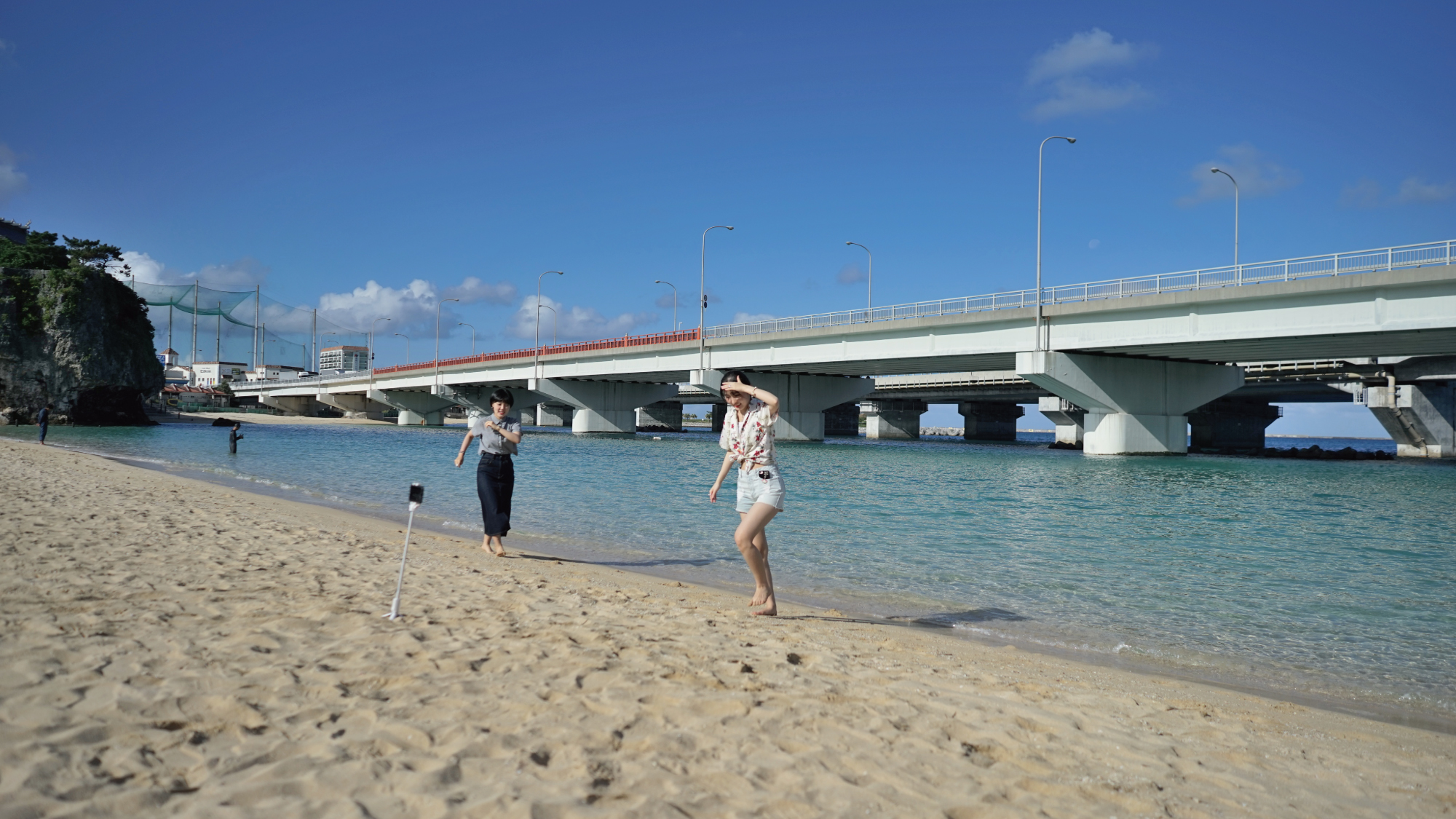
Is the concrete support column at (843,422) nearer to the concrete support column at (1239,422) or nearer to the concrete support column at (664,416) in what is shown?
the concrete support column at (664,416)

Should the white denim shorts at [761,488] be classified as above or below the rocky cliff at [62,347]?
below

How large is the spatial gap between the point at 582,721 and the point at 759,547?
321cm

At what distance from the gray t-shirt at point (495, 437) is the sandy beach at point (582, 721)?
10.0ft

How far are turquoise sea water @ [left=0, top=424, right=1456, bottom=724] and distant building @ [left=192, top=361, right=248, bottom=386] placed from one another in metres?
166

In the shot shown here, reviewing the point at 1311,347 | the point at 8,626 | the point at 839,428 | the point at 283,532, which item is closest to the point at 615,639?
the point at 8,626

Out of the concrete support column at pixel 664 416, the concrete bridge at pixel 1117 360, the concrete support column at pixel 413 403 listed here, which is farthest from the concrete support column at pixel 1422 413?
the concrete support column at pixel 413 403

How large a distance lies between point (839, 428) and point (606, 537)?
96.9m

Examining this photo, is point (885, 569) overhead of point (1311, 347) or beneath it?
beneath

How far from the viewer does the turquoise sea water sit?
23.1 ft

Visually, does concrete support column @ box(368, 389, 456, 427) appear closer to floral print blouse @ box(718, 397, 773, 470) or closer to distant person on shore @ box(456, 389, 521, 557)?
distant person on shore @ box(456, 389, 521, 557)

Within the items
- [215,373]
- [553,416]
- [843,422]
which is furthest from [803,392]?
[215,373]

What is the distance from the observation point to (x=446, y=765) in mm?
3246

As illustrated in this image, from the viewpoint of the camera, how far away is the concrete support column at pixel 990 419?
317 ft

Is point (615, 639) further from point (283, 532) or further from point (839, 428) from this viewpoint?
point (839, 428)
